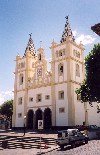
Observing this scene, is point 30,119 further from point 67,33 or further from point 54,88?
point 67,33

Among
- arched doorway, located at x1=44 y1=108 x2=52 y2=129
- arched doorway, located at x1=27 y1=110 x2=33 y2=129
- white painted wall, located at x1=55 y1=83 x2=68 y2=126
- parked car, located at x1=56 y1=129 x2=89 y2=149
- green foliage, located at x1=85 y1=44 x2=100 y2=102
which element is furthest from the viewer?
arched doorway, located at x1=27 y1=110 x2=33 y2=129

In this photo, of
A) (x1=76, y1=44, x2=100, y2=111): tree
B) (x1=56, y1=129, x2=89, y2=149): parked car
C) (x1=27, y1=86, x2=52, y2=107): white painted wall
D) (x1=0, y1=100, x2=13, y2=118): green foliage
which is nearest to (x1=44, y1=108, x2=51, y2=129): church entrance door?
(x1=27, y1=86, x2=52, y2=107): white painted wall

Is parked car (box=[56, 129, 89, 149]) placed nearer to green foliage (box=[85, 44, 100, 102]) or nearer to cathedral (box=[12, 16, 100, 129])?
green foliage (box=[85, 44, 100, 102])

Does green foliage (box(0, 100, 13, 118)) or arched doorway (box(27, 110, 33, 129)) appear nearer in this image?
arched doorway (box(27, 110, 33, 129))

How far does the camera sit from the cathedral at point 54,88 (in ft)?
133

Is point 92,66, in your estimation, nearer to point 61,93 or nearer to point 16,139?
point 16,139

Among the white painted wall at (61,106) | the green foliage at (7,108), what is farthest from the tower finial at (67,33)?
the green foliage at (7,108)

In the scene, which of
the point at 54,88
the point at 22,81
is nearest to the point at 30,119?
the point at 54,88

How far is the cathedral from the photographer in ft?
133

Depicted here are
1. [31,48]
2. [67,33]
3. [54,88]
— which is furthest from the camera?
[31,48]

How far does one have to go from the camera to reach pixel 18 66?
53406mm

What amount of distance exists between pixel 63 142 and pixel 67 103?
19.1 meters

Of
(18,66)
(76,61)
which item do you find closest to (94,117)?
(76,61)

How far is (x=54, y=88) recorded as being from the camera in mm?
43062
